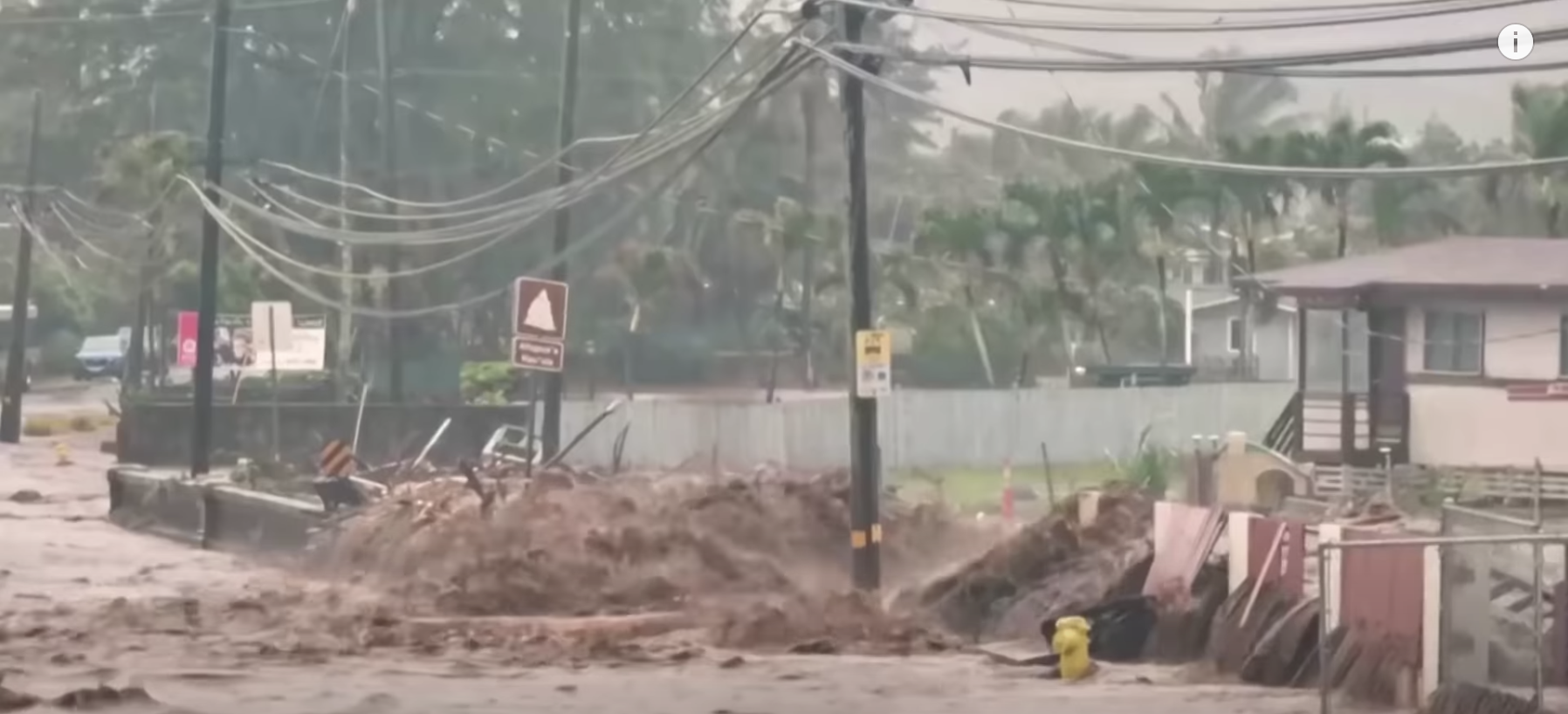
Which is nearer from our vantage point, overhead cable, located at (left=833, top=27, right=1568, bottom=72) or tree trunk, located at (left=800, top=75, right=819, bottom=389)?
overhead cable, located at (left=833, top=27, right=1568, bottom=72)

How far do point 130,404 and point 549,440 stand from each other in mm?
7204

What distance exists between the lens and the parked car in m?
25.3

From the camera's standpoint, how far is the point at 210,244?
20359mm

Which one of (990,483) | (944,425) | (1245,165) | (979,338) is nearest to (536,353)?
(944,425)

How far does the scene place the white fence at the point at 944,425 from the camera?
14555mm

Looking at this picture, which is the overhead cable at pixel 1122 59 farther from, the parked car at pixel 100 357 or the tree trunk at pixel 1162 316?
the parked car at pixel 100 357

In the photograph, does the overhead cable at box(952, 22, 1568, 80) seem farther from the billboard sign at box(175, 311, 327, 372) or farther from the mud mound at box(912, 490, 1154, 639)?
the billboard sign at box(175, 311, 327, 372)

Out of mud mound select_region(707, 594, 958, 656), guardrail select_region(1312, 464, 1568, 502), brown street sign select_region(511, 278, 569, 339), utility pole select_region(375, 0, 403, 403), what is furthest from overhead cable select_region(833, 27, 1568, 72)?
utility pole select_region(375, 0, 403, 403)

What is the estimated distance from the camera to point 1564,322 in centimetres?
1166

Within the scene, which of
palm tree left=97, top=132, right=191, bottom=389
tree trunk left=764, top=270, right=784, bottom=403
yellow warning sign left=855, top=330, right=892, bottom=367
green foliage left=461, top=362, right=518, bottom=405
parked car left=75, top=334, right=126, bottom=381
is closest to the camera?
yellow warning sign left=855, top=330, right=892, bottom=367

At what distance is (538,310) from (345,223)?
8.03m

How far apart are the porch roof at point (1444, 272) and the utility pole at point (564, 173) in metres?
7.46

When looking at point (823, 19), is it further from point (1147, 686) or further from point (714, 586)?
point (1147, 686)

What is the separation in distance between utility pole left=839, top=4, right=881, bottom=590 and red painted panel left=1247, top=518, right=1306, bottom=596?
260 cm
